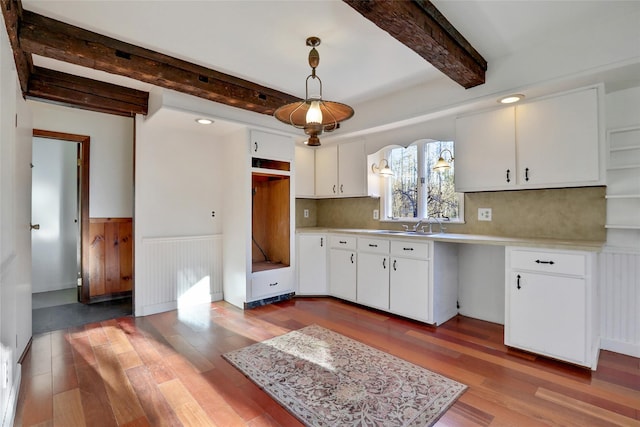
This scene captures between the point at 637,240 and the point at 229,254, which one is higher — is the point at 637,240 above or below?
above

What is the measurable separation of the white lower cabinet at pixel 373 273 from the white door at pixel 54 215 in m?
3.96

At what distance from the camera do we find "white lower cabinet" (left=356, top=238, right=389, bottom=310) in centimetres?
351

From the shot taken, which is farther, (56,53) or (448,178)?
(448,178)

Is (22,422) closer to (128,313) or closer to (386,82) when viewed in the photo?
(128,313)

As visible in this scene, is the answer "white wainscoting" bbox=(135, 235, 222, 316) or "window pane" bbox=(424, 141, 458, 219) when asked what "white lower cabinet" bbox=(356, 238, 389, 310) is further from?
"white wainscoting" bbox=(135, 235, 222, 316)

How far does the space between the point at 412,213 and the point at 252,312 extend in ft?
7.51

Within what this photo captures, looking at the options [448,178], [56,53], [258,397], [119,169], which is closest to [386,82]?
[448,178]

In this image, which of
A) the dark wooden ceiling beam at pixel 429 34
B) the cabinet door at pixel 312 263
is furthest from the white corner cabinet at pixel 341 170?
the dark wooden ceiling beam at pixel 429 34

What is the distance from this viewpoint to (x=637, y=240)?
8.18 ft

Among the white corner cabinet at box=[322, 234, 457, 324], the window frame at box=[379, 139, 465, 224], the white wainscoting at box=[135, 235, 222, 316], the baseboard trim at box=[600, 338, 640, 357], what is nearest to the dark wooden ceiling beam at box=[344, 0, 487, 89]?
the window frame at box=[379, 139, 465, 224]

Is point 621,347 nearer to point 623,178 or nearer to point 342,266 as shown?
point 623,178

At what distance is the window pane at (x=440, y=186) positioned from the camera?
138 inches

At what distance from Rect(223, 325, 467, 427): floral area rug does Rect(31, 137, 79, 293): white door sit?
3637 mm

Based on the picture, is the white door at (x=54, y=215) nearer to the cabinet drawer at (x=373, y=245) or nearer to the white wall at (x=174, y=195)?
the white wall at (x=174, y=195)
